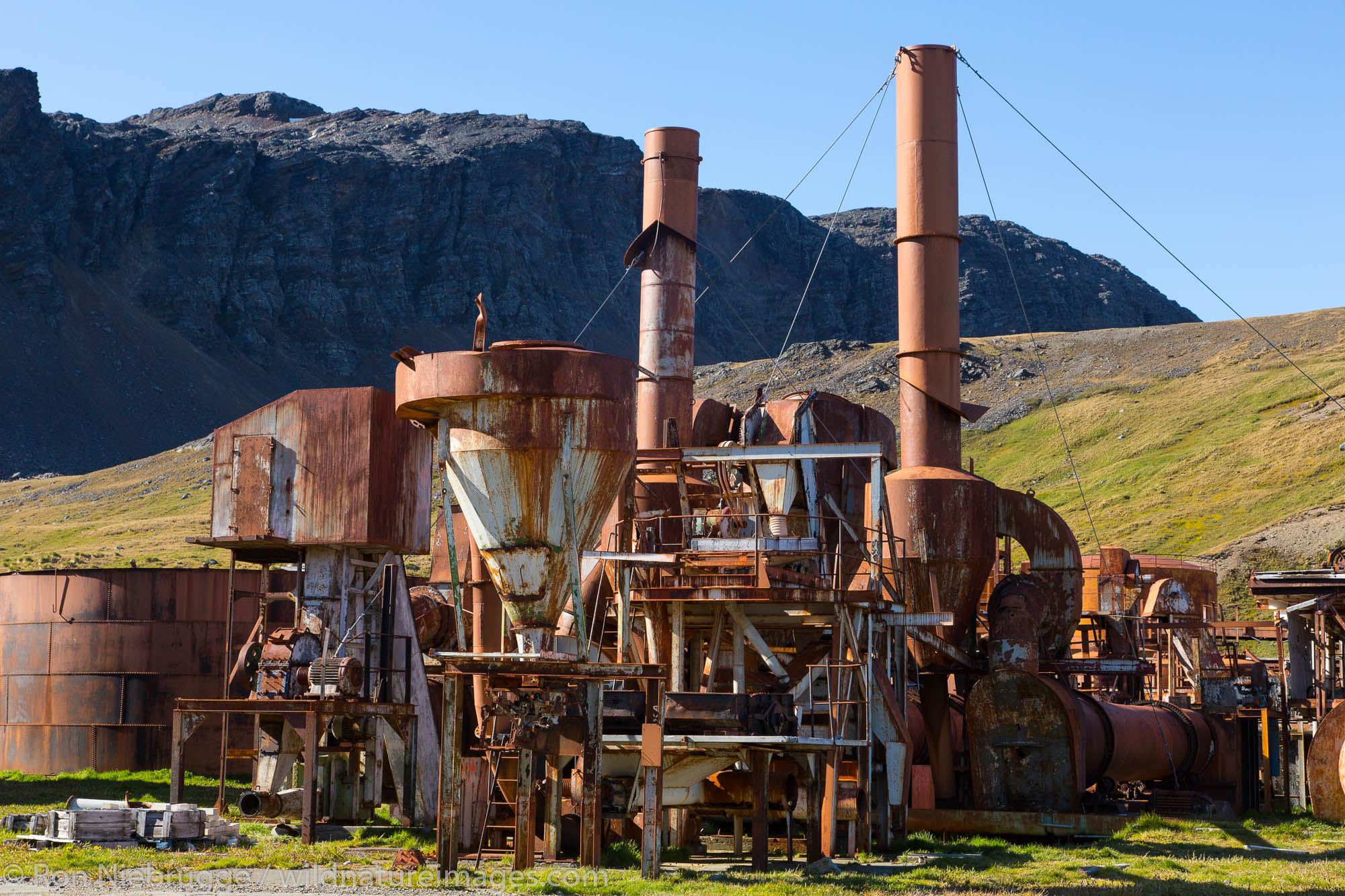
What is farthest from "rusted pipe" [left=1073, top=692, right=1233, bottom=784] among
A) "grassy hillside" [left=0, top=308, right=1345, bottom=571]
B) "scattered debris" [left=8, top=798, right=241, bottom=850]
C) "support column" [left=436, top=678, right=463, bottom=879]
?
"grassy hillside" [left=0, top=308, right=1345, bottom=571]

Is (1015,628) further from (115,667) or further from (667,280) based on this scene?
(115,667)

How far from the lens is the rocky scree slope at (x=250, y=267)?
13488cm

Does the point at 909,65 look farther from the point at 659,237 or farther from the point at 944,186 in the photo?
the point at 659,237

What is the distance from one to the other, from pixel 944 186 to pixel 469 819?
1978 centimetres

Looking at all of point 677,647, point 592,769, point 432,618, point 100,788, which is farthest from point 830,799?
point 100,788

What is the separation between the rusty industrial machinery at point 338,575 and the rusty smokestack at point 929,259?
12.1 metres

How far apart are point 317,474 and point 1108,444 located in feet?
251

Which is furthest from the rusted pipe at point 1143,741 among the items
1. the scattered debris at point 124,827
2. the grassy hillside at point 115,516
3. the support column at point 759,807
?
the grassy hillside at point 115,516

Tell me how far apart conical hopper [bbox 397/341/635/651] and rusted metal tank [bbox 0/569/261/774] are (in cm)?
1589

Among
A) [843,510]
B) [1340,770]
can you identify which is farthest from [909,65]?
[1340,770]

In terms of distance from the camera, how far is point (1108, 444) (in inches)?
3725

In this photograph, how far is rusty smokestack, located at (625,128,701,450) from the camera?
34.0 m

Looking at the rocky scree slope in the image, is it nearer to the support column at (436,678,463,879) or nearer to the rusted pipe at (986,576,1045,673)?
the rusted pipe at (986,576,1045,673)

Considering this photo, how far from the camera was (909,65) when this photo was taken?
34.3 metres
